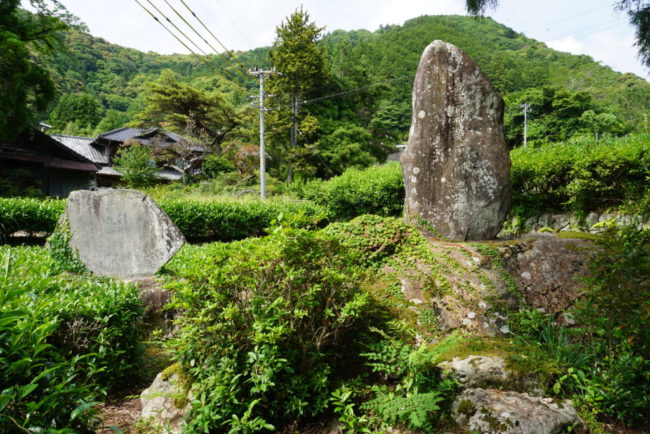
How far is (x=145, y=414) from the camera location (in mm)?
2818

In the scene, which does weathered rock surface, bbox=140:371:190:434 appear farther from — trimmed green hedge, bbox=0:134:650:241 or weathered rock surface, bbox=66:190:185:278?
weathered rock surface, bbox=66:190:185:278

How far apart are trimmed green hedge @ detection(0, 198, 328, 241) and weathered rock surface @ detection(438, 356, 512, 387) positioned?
21.9ft

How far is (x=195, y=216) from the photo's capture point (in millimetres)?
10586

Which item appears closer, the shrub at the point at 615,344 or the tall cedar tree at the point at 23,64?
the shrub at the point at 615,344

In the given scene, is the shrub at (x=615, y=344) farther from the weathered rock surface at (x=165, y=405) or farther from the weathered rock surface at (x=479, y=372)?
the weathered rock surface at (x=165, y=405)

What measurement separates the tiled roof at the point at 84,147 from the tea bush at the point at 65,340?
29058 mm

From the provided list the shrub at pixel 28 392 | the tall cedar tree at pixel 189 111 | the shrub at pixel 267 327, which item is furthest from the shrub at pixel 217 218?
the tall cedar tree at pixel 189 111

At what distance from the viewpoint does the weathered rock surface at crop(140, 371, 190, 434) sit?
2635 millimetres

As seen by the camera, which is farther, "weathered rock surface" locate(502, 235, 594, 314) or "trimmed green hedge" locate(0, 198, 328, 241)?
"trimmed green hedge" locate(0, 198, 328, 241)

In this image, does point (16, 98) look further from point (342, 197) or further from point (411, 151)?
point (411, 151)

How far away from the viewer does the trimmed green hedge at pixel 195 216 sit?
9.11 m

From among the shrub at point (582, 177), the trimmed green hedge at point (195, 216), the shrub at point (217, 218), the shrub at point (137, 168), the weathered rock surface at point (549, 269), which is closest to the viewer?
the weathered rock surface at point (549, 269)

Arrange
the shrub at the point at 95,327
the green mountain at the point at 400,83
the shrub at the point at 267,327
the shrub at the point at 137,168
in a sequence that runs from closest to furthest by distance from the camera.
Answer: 1. the shrub at the point at 267,327
2. the shrub at the point at 95,327
3. the shrub at the point at 137,168
4. the green mountain at the point at 400,83

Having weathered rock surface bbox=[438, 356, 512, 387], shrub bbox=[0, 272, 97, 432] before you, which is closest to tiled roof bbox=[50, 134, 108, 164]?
shrub bbox=[0, 272, 97, 432]
